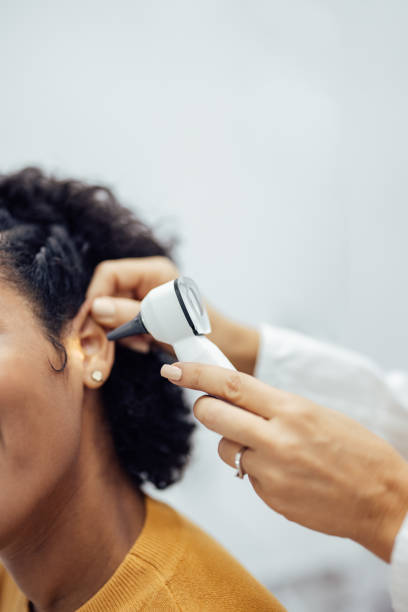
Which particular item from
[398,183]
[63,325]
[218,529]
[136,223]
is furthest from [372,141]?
[218,529]

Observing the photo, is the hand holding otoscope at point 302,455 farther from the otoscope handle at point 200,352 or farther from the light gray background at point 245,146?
the light gray background at point 245,146

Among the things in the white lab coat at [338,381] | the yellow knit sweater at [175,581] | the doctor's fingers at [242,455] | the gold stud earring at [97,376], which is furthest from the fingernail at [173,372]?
the white lab coat at [338,381]

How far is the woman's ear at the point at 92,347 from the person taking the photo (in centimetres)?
86

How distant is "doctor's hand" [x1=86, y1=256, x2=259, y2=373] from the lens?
2.95 feet

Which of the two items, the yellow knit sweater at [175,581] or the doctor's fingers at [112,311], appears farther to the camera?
the doctor's fingers at [112,311]

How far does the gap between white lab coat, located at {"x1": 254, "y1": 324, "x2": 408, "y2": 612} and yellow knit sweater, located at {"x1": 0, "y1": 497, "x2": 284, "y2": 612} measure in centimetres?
40

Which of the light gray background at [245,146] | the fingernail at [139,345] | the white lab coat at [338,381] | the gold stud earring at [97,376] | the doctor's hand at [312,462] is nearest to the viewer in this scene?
the doctor's hand at [312,462]

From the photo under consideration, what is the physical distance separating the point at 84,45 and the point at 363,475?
1.29 metres

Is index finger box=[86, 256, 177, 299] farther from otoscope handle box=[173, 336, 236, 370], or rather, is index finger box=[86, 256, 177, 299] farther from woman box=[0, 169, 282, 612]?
otoscope handle box=[173, 336, 236, 370]

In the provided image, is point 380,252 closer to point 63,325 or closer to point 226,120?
point 226,120

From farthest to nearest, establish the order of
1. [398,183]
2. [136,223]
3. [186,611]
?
[398,183] → [136,223] → [186,611]

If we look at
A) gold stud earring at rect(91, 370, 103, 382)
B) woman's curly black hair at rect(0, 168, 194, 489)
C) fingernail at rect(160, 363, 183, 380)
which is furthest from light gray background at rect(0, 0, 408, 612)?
fingernail at rect(160, 363, 183, 380)

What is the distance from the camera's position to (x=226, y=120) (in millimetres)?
1406

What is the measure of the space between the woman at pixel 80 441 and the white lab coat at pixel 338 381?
0.76 feet
